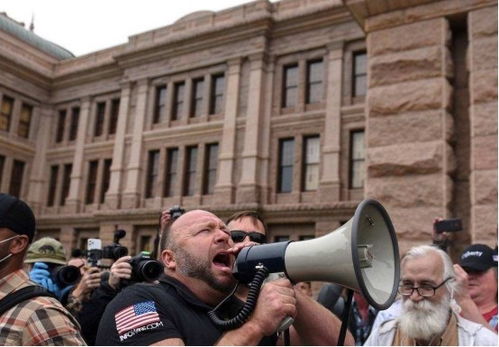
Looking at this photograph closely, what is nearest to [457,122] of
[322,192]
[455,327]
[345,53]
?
[455,327]

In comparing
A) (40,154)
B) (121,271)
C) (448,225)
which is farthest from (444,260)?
(40,154)

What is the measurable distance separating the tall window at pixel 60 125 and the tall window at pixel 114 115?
353 centimetres

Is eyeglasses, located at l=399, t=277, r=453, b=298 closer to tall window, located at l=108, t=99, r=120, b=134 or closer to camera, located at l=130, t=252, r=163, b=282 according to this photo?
camera, located at l=130, t=252, r=163, b=282

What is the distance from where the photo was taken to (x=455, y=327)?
10.4 feet

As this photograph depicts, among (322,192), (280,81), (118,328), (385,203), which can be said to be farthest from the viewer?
(280,81)

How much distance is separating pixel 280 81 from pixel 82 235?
13.3 metres

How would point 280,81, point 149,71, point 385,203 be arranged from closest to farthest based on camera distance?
point 385,203 < point 280,81 < point 149,71

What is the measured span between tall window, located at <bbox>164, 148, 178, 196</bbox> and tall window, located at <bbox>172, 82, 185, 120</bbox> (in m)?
1.78

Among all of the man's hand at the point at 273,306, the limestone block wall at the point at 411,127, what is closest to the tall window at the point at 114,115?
the limestone block wall at the point at 411,127

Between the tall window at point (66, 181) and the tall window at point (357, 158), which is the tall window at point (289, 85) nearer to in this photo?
the tall window at point (357, 158)

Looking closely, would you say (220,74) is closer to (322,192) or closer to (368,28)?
(322,192)

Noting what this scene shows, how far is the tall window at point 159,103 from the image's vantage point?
87.4 ft

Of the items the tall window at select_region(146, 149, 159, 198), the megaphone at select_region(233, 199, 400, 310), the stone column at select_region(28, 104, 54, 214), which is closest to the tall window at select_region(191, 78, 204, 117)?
the tall window at select_region(146, 149, 159, 198)

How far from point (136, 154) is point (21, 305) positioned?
80.1 ft
